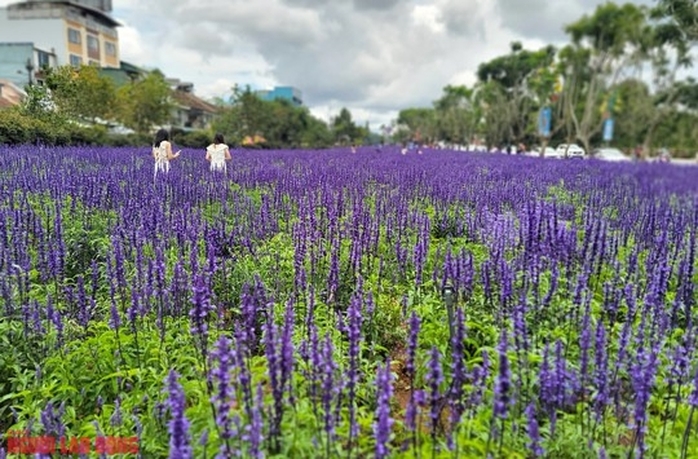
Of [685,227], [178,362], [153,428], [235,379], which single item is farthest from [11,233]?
[685,227]

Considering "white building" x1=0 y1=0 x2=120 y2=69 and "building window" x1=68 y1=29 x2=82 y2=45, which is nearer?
"white building" x1=0 y1=0 x2=120 y2=69

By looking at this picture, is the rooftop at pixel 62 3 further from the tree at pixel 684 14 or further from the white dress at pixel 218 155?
the tree at pixel 684 14

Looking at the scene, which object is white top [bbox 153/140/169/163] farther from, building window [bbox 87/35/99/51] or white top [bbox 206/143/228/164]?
building window [bbox 87/35/99/51]

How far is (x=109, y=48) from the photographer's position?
246ft

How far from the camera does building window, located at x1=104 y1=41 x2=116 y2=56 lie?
73.9 m

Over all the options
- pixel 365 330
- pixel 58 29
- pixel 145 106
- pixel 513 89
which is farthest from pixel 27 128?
pixel 58 29

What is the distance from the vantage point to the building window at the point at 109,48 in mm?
73938

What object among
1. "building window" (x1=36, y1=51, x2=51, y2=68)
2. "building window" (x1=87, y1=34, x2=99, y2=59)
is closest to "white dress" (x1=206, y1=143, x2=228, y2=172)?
"building window" (x1=36, y1=51, x2=51, y2=68)

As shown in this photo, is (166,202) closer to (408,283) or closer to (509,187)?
(408,283)

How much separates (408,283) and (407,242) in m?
0.82

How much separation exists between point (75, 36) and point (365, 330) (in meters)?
76.1

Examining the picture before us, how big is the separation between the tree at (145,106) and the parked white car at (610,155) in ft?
108

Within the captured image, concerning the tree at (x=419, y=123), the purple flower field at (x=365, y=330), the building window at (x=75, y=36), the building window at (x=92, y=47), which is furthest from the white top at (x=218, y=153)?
the building window at (x=92, y=47)

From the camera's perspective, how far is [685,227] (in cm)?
396
